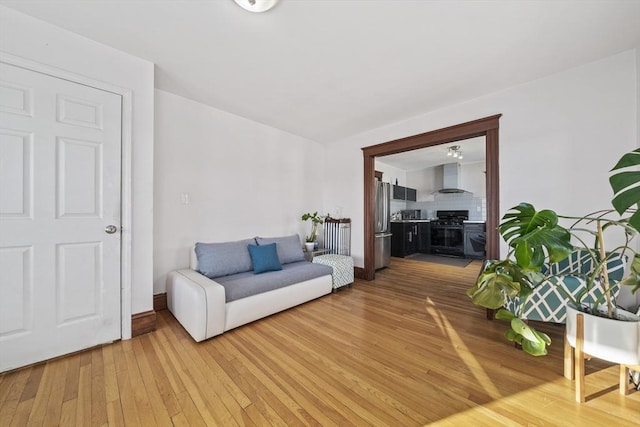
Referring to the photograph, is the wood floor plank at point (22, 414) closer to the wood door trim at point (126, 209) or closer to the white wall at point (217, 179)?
the wood door trim at point (126, 209)

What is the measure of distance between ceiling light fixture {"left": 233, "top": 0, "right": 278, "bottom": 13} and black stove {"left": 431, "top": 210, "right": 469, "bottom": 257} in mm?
5999

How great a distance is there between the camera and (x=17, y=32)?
1630 millimetres

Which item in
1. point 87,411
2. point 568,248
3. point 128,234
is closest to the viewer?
point 568,248

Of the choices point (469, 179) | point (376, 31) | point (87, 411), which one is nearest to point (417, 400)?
point (87, 411)

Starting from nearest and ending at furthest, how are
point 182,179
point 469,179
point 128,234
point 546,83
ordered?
1. point 128,234
2. point 546,83
3. point 182,179
4. point 469,179

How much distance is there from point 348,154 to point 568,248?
3.34 m

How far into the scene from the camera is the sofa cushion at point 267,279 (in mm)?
2270

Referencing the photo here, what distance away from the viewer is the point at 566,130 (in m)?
2.27

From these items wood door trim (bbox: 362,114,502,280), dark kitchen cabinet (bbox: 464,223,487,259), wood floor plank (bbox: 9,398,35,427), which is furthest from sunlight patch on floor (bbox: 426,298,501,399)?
dark kitchen cabinet (bbox: 464,223,487,259)

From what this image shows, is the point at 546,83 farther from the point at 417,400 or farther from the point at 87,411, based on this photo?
the point at 87,411

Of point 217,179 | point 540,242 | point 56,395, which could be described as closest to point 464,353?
point 540,242

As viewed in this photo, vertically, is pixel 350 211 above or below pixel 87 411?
above

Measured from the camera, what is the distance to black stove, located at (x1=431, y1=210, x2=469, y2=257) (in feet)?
19.2

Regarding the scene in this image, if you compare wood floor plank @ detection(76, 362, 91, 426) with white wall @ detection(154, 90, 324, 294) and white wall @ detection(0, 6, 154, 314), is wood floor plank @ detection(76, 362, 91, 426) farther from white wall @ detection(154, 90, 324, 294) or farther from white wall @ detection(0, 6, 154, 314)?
white wall @ detection(154, 90, 324, 294)
